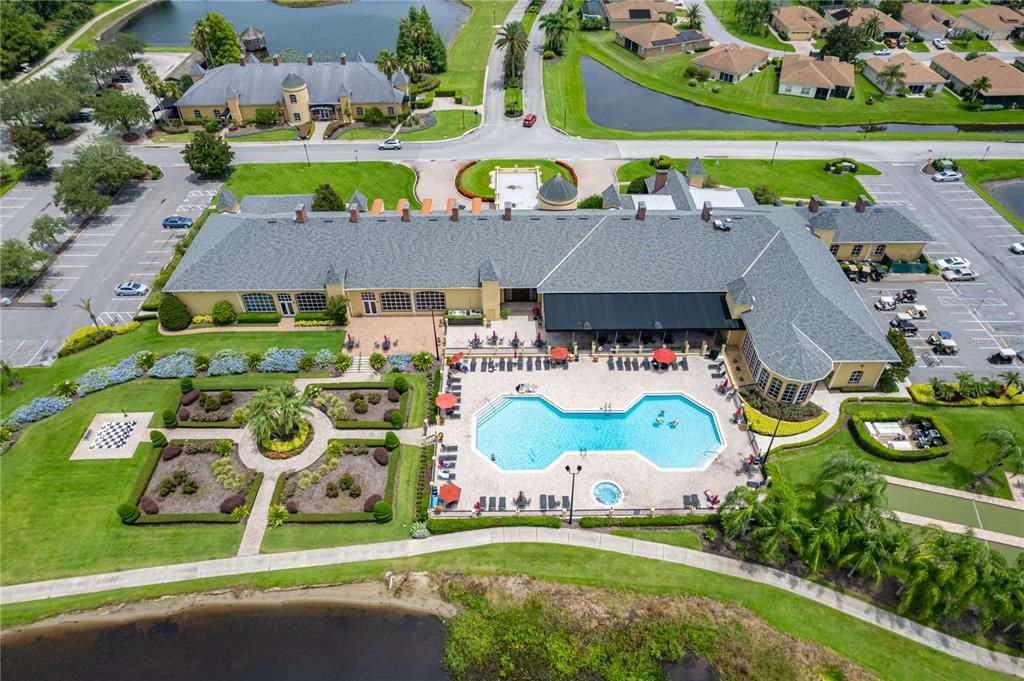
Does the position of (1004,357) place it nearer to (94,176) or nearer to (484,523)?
(484,523)

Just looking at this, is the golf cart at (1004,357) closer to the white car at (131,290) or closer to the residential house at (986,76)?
the residential house at (986,76)

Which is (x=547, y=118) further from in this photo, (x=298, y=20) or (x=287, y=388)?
(x=298, y=20)

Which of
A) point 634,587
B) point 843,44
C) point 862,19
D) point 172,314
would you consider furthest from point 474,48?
point 634,587

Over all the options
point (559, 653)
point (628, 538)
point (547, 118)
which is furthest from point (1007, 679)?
point (547, 118)

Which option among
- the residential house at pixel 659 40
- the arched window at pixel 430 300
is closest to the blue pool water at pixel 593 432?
the arched window at pixel 430 300

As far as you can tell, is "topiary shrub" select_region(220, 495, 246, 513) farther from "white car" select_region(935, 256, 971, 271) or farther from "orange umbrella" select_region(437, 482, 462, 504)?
"white car" select_region(935, 256, 971, 271)
